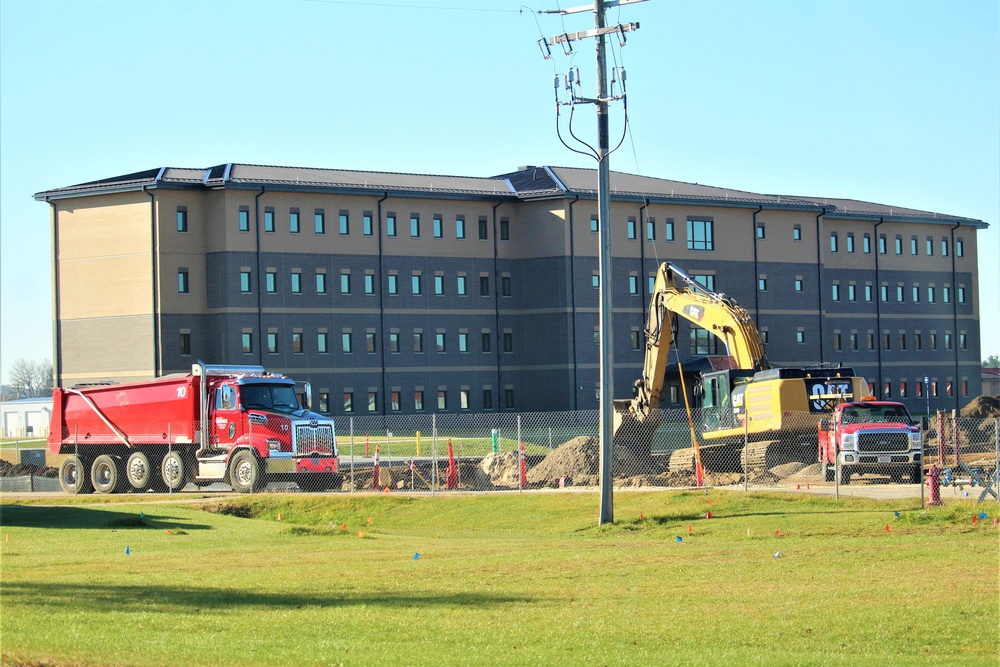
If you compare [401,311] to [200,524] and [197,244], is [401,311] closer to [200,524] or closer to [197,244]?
[197,244]

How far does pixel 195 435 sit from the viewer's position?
36.4 meters

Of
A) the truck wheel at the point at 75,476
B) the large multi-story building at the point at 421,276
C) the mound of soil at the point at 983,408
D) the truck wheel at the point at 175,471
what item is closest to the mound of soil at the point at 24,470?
the truck wheel at the point at 75,476

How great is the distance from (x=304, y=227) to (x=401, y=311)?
7080 millimetres

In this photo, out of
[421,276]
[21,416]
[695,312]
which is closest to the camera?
[695,312]

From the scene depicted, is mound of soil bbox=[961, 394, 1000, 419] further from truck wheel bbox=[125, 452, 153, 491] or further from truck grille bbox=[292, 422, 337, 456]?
truck wheel bbox=[125, 452, 153, 491]

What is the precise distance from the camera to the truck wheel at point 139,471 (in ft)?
124

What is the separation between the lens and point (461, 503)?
29250 mm

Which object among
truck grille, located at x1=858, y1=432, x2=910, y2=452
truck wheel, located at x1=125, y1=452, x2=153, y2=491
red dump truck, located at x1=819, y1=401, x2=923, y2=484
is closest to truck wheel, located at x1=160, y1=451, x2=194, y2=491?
Answer: truck wheel, located at x1=125, y1=452, x2=153, y2=491

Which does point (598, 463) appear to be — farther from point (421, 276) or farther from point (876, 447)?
point (421, 276)

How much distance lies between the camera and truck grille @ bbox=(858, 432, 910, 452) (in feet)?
105

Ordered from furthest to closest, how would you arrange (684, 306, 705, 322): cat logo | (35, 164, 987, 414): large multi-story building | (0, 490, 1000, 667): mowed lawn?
(35, 164, 987, 414): large multi-story building, (684, 306, 705, 322): cat logo, (0, 490, 1000, 667): mowed lawn

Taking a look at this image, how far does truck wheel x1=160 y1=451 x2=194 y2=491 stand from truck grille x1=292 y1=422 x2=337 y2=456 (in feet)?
13.8

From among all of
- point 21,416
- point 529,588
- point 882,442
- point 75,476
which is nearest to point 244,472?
point 75,476

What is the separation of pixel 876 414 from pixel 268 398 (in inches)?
656
